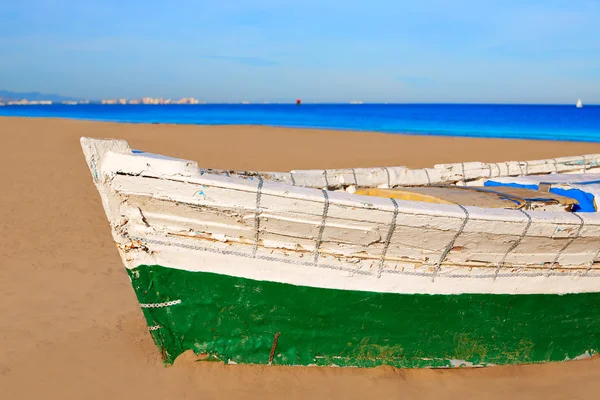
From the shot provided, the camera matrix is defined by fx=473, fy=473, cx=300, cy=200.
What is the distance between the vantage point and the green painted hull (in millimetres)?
3174

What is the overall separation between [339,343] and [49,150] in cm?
1426

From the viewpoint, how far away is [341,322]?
333 cm

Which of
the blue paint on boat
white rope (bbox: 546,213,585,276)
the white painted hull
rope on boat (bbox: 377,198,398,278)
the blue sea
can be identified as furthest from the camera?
the blue sea

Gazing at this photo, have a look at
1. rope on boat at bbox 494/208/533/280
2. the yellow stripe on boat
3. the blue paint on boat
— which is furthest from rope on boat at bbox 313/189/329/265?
the blue paint on boat

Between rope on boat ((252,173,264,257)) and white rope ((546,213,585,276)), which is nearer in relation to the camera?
rope on boat ((252,173,264,257))

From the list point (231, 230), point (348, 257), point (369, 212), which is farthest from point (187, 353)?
point (369, 212)

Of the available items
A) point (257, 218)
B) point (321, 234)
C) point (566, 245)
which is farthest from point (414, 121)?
point (257, 218)

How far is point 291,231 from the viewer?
9.88 feet

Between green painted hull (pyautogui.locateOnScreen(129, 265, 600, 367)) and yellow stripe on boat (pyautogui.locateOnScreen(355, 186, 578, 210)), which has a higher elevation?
yellow stripe on boat (pyautogui.locateOnScreen(355, 186, 578, 210))

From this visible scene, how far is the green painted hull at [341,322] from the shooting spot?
3174 mm

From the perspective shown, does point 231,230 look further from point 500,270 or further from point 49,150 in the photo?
point 49,150

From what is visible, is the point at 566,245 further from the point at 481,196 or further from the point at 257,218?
the point at 257,218

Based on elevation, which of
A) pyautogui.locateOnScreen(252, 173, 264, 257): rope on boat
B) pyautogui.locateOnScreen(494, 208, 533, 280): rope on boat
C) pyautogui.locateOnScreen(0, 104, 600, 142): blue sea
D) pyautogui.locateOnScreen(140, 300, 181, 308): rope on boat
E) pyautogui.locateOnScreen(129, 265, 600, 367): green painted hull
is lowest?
pyautogui.locateOnScreen(0, 104, 600, 142): blue sea

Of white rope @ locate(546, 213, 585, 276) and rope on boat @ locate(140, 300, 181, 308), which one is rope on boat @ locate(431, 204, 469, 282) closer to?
white rope @ locate(546, 213, 585, 276)
